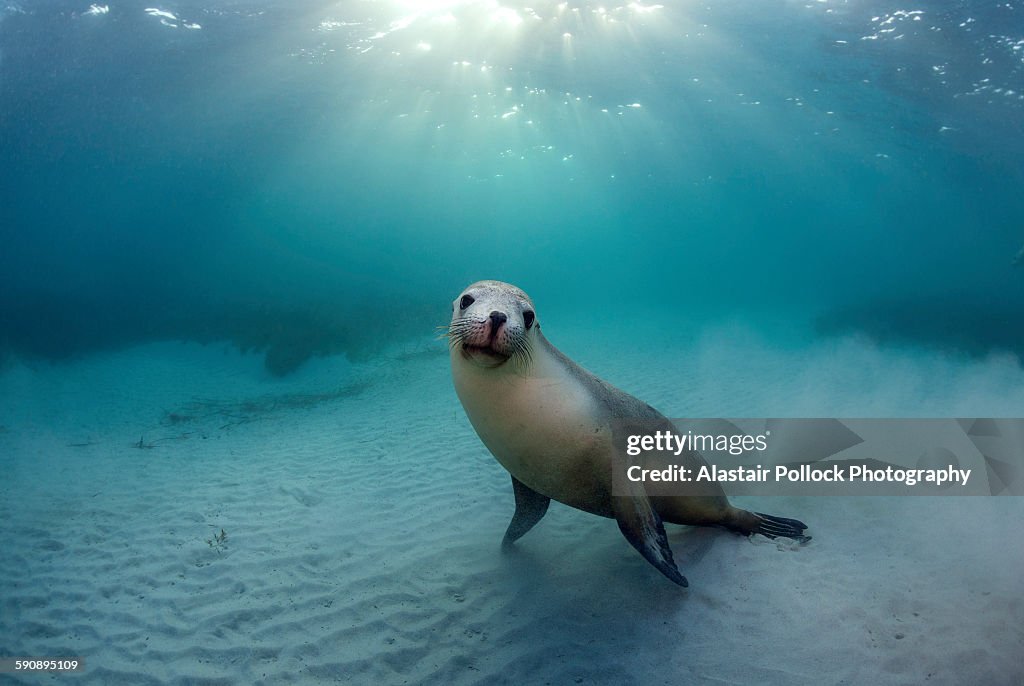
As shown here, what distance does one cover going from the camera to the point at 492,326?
2.18 metres

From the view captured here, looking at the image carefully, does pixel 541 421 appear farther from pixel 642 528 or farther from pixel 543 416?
pixel 642 528

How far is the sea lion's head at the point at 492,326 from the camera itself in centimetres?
218

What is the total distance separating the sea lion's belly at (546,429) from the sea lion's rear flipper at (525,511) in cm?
69

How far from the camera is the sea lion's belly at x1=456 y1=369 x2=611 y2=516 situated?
8.01 feet

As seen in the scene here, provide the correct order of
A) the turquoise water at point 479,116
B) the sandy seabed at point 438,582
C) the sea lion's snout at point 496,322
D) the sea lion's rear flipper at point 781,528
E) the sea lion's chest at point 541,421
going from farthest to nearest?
the turquoise water at point 479,116
the sea lion's rear flipper at point 781,528
the sea lion's chest at point 541,421
the sandy seabed at point 438,582
the sea lion's snout at point 496,322

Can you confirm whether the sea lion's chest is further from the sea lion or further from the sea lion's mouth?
the sea lion's mouth

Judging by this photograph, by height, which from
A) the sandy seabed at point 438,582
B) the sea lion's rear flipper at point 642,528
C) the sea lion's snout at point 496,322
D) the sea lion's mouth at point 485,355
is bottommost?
the sandy seabed at point 438,582

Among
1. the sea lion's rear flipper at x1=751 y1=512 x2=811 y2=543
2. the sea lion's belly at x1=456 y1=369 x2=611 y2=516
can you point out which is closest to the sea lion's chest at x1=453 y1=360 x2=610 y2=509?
the sea lion's belly at x1=456 y1=369 x2=611 y2=516

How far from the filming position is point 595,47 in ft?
47.8

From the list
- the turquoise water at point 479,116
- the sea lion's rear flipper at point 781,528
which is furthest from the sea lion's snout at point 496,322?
the turquoise water at point 479,116

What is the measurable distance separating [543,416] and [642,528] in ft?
2.53

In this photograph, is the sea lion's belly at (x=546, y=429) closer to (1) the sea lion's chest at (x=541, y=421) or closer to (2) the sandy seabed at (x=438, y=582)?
(1) the sea lion's chest at (x=541, y=421)

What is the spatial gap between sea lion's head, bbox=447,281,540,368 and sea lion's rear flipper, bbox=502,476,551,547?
1.30m

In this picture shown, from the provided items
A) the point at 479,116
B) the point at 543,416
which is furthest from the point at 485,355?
the point at 479,116
